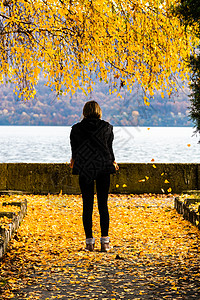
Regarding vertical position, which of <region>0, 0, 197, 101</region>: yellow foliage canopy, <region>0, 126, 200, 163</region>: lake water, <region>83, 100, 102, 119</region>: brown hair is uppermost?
<region>0, 0, 197, 101</region>: yellow foliage canopy

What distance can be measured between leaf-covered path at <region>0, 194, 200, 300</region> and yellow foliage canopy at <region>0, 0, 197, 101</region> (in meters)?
2.73

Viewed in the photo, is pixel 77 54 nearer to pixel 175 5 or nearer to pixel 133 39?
pixel 133 39

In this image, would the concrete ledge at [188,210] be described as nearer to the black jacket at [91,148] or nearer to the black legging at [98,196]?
the black legging at [98,196]

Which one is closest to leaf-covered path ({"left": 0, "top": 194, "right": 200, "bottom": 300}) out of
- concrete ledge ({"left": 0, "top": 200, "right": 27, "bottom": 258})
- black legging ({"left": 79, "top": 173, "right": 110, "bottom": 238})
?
concrete ledge ({"left": 0, "top": 200, "right": 27, "bottom": 258})

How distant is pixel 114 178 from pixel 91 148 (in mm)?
6520

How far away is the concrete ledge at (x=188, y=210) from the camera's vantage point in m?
6.99

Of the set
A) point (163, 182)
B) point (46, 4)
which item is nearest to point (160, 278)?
point (46, 4)

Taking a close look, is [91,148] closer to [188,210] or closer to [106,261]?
[106,261]

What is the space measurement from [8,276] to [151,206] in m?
5.65

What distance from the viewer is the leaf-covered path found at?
4.09 m

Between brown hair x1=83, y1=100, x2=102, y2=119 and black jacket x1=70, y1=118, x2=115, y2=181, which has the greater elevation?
brown hair x1=83, y1=100, x2=102, y2=119

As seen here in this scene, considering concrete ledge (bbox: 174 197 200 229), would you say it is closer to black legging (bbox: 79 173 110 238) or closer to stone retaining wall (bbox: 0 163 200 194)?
black legging (bbox: 79 173 110 238)

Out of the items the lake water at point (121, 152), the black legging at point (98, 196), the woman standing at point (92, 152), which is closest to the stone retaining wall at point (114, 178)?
the lake water at point (121, 152)

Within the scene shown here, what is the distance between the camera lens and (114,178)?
11.7 m
